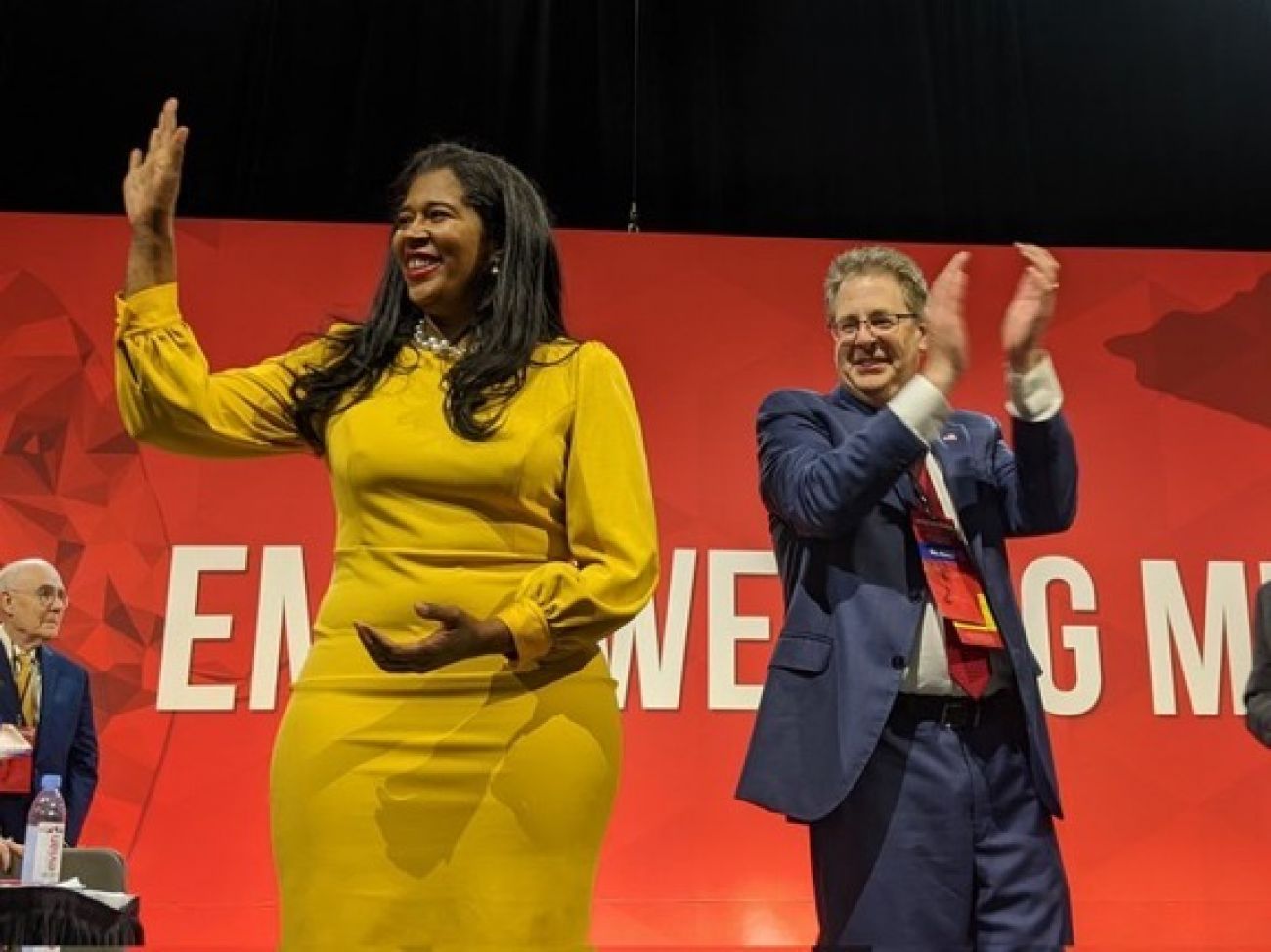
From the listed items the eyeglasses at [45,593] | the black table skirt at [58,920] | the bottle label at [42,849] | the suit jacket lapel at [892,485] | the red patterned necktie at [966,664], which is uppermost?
the eyeglasses at [45,593]

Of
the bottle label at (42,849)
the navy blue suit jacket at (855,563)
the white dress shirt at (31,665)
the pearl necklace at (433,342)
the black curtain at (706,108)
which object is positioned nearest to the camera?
the pearl necklace at (433,342)

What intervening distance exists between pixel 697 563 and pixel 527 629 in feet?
10.7

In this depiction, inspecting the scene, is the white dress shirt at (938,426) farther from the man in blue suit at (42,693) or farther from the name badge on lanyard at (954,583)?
the man in blue suit at (42,693)

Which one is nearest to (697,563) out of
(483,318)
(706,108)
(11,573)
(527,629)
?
(706,108)

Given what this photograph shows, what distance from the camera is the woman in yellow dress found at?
1.39 meters

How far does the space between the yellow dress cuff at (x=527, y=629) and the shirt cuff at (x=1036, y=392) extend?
782mm

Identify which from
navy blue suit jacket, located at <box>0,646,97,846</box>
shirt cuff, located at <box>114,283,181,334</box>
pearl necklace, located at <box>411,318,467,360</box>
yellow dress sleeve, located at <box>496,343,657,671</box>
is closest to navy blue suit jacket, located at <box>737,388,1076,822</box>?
yellow dress sleeve, located at <box>496,343,657,671</box>

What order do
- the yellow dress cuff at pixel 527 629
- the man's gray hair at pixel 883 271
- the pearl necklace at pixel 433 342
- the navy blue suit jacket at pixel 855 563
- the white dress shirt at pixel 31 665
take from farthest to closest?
the white dress shirt at pixel 31 665 < the man's gray hair at pixel 883 271 < the navy blue suit jacket at pixel 855 563 < the pearl necklace at pixel 433 342 < the yellow dress cuff at pixel 527 629

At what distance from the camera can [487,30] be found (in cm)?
507

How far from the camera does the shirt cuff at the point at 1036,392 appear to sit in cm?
182

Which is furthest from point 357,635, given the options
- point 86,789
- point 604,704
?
point 86,789

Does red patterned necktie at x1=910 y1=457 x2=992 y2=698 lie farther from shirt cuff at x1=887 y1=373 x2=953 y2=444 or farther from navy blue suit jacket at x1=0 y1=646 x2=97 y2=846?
navy blue suit jacket at x1=0 y1=646 x2=97 y2=846

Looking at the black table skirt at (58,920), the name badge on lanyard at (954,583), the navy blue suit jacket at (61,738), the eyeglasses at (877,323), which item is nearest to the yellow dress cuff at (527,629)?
the name badge on lanyard at (954,583)

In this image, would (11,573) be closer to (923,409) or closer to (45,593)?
(45,593)
